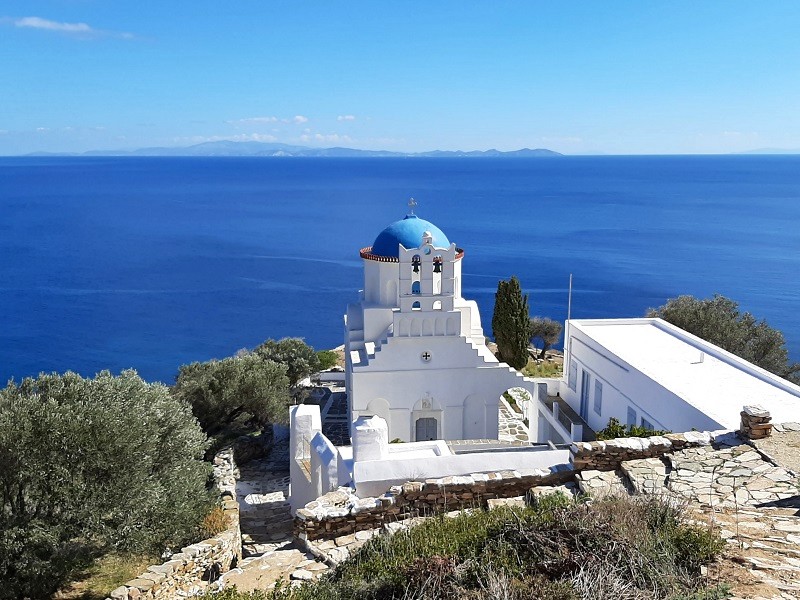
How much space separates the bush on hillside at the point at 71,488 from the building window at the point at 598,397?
1137 centimetres

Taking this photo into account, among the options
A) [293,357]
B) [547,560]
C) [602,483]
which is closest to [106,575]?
[547,560]

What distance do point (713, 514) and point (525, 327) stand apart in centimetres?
1843

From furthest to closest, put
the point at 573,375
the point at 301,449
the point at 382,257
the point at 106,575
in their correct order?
1. the point at 573,375
2. the point at 382,257
3. the point at 301,449
4. the point at 106,575

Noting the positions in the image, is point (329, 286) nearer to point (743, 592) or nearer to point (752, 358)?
point (752, 358)

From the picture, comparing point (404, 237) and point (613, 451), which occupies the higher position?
point (404, 237)

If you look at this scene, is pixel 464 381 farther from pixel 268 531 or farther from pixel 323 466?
pixel 268 531

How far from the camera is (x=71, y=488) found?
27.6ft

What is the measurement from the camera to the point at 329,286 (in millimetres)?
65750

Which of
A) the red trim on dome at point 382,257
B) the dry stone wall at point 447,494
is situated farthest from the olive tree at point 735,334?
the dry stone wall at point 447,494

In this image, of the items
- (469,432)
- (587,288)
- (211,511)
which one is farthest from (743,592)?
(587,288)

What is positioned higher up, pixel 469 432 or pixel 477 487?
pixel 477 487

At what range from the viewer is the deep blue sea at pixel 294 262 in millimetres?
51906

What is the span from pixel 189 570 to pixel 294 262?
225 ft

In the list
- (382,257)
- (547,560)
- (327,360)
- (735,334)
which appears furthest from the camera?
(327,360)
